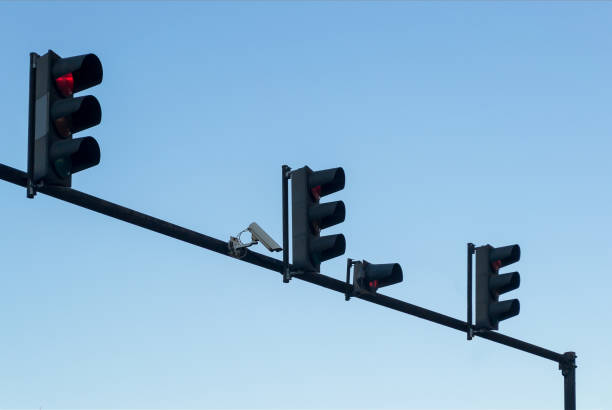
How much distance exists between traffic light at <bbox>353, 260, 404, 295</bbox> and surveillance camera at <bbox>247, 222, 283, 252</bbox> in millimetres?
1770

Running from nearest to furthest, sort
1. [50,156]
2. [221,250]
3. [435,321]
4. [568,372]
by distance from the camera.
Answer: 1. [50,156]
2. [221,250]
3. [435,321]
4. [568,372]

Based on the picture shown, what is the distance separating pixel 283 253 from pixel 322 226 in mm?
552

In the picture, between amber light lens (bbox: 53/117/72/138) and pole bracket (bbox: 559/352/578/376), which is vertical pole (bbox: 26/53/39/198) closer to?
amber light lens (bbox: 53/117/72/138)

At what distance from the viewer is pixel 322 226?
1184 centimetres

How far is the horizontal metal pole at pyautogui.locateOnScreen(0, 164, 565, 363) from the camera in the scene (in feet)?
30.6

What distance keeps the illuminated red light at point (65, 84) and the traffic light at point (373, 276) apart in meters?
5.19

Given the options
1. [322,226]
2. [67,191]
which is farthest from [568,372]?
[67,191]

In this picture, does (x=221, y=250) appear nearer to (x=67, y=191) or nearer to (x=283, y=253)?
(x=283, y=253)

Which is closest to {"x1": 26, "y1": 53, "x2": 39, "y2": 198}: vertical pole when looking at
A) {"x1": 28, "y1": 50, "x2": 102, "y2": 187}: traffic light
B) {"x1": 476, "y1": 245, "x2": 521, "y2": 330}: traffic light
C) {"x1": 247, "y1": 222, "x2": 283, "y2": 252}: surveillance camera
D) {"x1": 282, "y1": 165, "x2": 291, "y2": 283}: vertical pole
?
{"x1": 28, "y1": 50, "x2": 102, "y2": 187}: traffic light

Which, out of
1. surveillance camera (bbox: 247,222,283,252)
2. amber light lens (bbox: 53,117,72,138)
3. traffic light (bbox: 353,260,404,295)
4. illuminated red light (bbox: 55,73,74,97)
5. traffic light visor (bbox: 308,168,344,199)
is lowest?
amber light lens (bbox: 53,117,72,138)

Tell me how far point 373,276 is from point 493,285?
2447 mm

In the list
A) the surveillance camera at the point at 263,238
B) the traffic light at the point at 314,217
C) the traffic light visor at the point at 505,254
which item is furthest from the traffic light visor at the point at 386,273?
the traffic light visor at the point at 505,254

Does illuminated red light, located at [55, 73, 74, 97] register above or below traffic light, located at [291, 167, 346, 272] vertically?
below

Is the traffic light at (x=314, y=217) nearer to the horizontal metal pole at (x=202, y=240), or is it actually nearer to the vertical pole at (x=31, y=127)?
the horizontal metal pole at (x=202, y=240)
